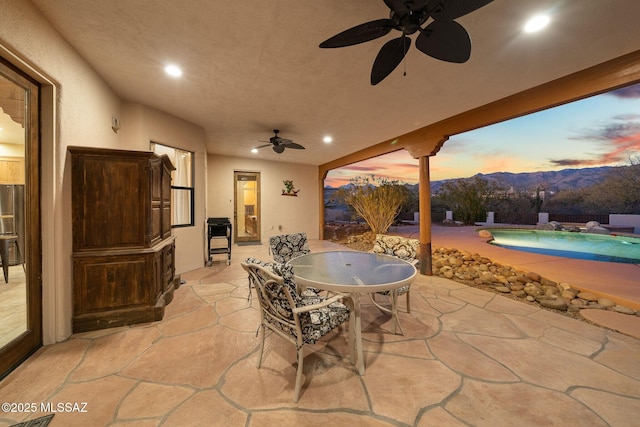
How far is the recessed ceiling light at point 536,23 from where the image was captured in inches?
67.1

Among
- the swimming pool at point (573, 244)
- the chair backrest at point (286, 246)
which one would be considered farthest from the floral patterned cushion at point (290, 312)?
the swimming pool at point (573, 244)

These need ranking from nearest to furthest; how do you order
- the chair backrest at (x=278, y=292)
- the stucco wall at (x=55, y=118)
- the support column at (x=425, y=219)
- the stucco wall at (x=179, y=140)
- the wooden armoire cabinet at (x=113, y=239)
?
the chair backrest at (x=278, y=292)
the stucco wall at (x=55, y=118)
the wooden armoire cabinet at (x=113, y=239)
the stucco wall at (x=179, y=140)
the support column at (x=425, y=219)

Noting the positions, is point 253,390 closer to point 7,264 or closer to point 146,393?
point 146,393

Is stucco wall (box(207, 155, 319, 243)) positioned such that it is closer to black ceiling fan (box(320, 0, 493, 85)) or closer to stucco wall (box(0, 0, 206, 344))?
stucco wall (box(0, 0, 206, 344))

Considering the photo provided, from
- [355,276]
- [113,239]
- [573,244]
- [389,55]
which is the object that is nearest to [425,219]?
[355,276]

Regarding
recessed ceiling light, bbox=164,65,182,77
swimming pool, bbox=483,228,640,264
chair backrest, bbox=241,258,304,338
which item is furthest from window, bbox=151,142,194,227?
swimming pool, bbox=483,228,640,264

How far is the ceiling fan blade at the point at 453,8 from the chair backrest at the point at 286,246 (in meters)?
2.31

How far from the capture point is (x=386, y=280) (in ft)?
5.80

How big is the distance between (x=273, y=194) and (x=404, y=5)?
6.64 m

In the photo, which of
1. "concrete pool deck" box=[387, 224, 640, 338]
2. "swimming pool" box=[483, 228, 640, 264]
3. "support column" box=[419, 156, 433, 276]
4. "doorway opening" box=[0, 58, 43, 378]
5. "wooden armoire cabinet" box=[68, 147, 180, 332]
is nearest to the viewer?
"doorway opening" box=[0, 58, 43, 378]

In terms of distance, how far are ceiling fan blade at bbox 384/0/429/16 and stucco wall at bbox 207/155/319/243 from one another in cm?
639

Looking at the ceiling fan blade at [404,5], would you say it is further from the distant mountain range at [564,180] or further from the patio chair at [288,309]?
the distant mountain range at [564,180]

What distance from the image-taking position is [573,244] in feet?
22.7

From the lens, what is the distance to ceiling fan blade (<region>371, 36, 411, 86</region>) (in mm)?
1517
